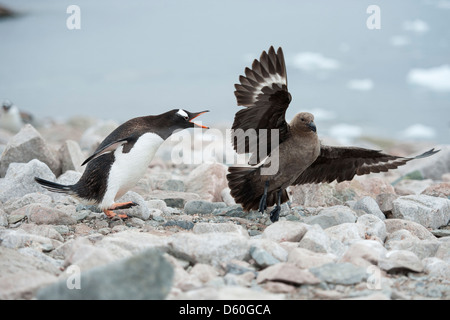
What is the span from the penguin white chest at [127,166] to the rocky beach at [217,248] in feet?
1.25

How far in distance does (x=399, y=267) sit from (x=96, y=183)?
12.6ft

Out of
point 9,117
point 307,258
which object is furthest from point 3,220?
point 9,117

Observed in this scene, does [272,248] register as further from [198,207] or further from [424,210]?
[424,210]

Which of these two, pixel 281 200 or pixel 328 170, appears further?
pixel 328 170

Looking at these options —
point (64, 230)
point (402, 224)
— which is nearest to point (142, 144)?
point (64, 230)

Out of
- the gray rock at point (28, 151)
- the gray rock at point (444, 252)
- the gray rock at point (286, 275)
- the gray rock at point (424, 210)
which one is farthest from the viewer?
the gray rock at point (28, 151)

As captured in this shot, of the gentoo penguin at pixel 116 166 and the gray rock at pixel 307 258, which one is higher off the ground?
the gentoo penguin at pixel 116 166

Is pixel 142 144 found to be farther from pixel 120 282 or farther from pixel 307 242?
pixel 120 282

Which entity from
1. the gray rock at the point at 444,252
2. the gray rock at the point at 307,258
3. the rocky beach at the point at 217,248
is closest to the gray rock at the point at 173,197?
the rocky beach at the point at 217,248

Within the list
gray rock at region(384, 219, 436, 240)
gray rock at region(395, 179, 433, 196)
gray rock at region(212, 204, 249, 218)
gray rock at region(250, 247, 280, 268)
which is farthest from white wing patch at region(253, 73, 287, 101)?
gray rock at region(395, 179, 433, 196)

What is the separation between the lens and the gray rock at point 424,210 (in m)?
7.73

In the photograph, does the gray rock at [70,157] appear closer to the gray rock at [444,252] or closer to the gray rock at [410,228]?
the gray rock at [410,228]

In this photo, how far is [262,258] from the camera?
16.6ft

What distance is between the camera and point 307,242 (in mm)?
5633
